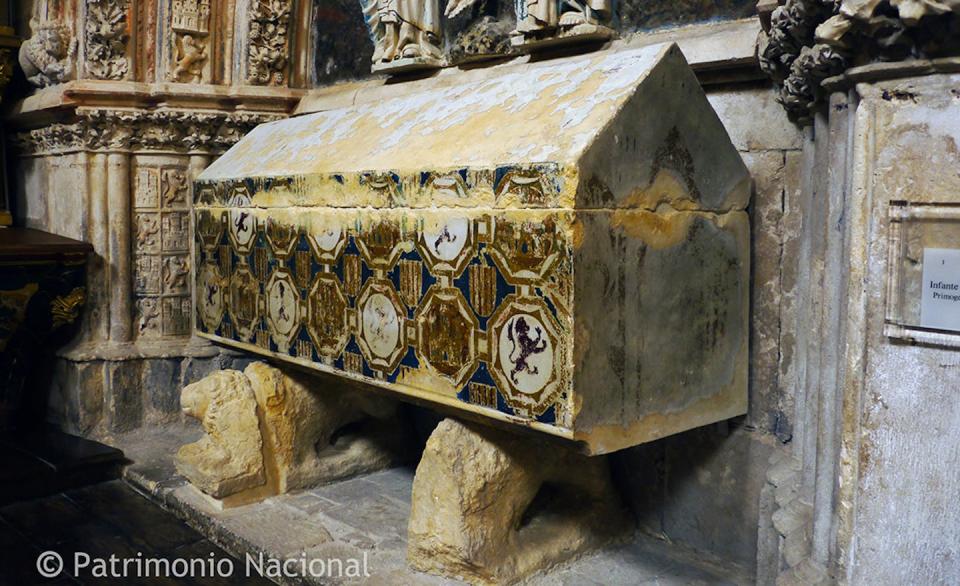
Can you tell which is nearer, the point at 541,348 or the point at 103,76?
the point at 541,348

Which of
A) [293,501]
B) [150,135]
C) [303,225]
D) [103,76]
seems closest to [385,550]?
[293,501]

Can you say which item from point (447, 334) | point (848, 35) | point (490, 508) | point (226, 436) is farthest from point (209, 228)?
point (848, 35)

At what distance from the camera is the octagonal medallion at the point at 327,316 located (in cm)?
302

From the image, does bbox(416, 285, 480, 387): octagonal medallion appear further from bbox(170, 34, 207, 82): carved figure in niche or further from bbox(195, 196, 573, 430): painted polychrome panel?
bbox(170, 34, 207, 82): carved figure in niche

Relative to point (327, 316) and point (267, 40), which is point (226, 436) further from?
point (267, 40)

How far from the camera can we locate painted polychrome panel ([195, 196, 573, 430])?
2.26m

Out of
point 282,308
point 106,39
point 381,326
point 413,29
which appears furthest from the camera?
point 106,39

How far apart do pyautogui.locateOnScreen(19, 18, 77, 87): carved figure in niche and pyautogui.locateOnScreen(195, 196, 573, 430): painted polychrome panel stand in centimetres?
159

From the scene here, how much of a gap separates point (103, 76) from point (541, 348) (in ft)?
10.8

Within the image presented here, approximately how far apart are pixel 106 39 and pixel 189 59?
41cm

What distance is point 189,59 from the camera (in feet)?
14.9

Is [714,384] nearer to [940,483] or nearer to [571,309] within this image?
[571,309]

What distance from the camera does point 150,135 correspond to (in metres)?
4.56

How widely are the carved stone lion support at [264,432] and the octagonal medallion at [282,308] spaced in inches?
9.5
